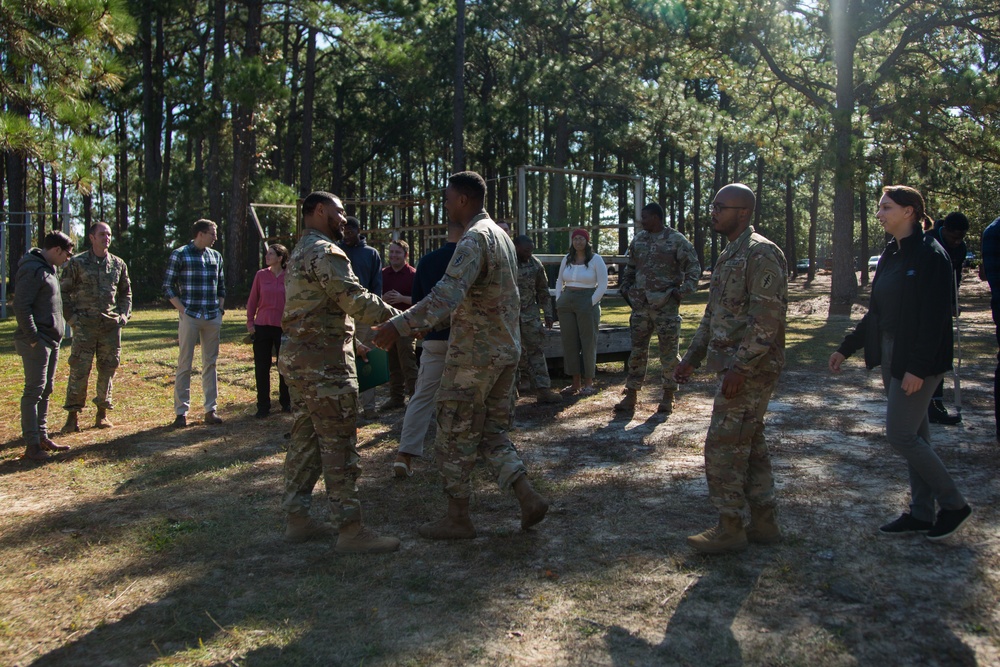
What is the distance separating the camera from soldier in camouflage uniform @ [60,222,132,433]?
8.05 meters

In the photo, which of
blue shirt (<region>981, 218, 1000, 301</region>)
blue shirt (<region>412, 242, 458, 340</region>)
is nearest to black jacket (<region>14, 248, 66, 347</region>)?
blue shirt (<region>412, 242, 458, 340</region>)

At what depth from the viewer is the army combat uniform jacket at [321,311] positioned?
4.44 m

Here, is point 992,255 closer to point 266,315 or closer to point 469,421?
point 469,421

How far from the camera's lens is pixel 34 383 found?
6.93 metres

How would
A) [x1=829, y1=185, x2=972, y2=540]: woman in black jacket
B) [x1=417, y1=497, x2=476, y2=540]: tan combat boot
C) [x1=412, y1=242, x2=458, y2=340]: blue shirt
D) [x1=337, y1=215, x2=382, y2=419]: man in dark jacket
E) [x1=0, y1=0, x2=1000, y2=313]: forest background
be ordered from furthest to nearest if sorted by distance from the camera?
[x1=337, y1=215, x2=382, y2=419]: man in dark jacket
[x1=0, y1=0, x2=1000, y2=313]: forest background
[x1=412, y1=242, x2=458, y2=340]: blue shirt
[x1=417, y1=497, x2=476, y2=540]: tan combat boot
[x1=829, y1=185, x2=972, y2=540]: woman in black jacket

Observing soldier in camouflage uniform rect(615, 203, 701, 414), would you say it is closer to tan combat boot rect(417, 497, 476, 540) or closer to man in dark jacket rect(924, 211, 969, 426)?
man in dark jacket rect(924, 211, 969, 426)

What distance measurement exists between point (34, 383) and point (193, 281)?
1834 mm

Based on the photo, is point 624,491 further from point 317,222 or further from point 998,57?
point 998,57

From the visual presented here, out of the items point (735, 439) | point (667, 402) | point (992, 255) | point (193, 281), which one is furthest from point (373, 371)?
point (992, 255)

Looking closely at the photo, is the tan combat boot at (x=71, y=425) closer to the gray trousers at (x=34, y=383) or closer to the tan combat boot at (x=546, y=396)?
the gray trousers at (x=34, y=383)

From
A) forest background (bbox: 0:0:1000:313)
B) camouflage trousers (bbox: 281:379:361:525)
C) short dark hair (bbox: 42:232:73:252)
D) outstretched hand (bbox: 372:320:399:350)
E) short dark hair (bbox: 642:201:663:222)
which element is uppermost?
forest background (bbox: 0:0:1000:313)

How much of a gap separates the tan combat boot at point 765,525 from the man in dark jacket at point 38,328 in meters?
5.64

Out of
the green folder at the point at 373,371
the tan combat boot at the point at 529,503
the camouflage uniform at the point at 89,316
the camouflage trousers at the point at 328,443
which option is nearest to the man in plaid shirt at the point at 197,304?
the camouflage uniform at the point at 89,316

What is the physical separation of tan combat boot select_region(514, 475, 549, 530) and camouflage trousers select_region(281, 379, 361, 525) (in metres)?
0.91
